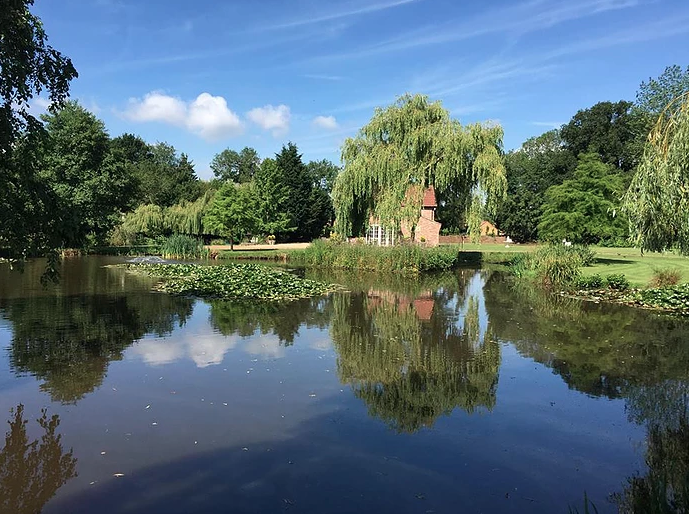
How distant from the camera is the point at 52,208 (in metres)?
8.56

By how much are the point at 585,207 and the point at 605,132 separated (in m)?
35.7

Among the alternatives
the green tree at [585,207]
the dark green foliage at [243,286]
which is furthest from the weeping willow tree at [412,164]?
the dark green foliage at [243,286]

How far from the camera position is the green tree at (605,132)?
54819 mm

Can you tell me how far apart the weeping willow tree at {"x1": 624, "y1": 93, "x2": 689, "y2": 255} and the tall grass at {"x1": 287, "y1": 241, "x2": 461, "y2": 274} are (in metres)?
18.7

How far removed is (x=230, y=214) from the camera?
42281 millimetres

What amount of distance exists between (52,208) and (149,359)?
10.5 feet

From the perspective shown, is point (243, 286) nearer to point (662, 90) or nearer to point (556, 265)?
point (556, 265)

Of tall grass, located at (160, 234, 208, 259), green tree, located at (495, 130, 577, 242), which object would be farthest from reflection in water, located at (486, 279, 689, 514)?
green tree, located at (495, 130, 577, 242)

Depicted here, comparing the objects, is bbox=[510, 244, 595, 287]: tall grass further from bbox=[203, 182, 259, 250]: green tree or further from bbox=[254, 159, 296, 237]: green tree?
bbox=[254, 159, 296, 237]: green tree

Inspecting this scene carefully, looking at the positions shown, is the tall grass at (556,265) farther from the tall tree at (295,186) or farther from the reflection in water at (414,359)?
the tall tree at (295,186)

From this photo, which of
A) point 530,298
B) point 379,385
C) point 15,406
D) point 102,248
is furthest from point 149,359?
point 102,248

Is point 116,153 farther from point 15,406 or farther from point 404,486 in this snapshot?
point 404,486

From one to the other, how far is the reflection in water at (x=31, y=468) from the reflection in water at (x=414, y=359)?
373 cm

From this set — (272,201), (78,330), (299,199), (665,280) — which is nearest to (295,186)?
(299,199)
